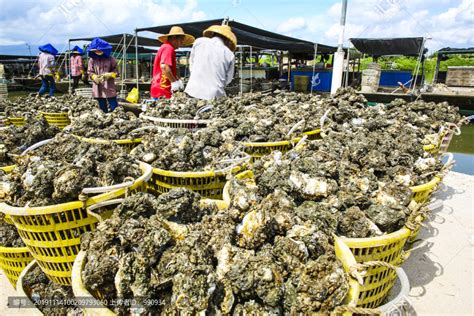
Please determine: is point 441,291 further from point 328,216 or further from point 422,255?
point 328,216

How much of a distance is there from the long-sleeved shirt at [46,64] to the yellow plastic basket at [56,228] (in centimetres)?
1121

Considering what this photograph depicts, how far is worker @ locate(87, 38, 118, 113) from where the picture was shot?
6.53m

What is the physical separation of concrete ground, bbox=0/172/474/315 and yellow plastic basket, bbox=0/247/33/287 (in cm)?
23

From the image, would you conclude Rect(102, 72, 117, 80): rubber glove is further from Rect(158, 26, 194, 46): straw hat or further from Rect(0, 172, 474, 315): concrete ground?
Rect(0, 172, 474, 315): concrete ground

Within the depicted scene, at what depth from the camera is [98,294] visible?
152 centimetres

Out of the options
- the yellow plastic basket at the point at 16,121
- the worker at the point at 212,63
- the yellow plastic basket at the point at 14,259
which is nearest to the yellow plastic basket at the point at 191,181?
the yellow plastic basket at the point at 14,259

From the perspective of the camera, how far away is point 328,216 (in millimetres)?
1816

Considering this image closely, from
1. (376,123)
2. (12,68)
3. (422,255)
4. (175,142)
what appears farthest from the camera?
(12,68)

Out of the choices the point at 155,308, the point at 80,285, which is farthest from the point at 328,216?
the point at 80,285

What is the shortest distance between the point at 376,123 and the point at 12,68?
1170 inches

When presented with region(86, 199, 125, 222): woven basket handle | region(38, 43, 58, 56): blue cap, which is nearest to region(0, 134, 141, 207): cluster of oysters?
region(86, 199, 125, 222): woven basket handle

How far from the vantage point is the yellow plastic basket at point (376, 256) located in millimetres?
1750

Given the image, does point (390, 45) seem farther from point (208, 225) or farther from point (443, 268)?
point (208, 225)

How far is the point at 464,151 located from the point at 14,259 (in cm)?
1136
